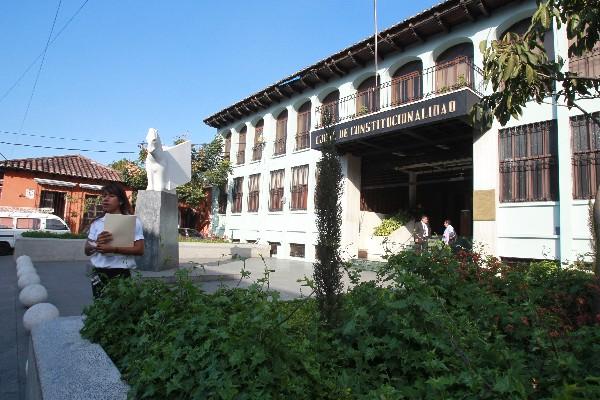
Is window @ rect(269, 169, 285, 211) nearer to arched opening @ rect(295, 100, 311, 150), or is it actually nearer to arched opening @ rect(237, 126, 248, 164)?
arched opening @ rect(295, 100, 311, 150)

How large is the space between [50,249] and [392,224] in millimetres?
12598

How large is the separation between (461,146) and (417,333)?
12.6 meters

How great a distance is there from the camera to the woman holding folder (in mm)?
3734

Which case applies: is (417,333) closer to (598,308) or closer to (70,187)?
(598,308)

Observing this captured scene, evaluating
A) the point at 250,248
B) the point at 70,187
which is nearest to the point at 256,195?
the point at 250,248

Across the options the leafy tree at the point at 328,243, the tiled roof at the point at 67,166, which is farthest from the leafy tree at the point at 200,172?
the leafy tree at the point at 328,243

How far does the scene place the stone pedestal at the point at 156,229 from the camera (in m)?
8.77

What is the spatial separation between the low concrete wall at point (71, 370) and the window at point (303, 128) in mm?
15585

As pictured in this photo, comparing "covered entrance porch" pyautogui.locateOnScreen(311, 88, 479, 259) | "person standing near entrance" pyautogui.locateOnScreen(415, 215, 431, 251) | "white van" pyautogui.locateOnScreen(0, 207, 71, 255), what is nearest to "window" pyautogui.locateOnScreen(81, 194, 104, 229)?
"white van" pyautogui.locateOnScreen(0, 207, 71, 255)

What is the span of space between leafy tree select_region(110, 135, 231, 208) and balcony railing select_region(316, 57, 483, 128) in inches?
355

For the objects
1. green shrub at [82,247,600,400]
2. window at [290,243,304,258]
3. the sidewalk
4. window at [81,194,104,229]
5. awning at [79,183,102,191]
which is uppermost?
awning at [79,183,102,191]

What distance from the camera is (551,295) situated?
4430 millimetres

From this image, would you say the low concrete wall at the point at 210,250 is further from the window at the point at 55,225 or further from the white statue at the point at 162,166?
the window at the point at 55,225

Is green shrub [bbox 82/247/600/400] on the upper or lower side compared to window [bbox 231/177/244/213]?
lower
